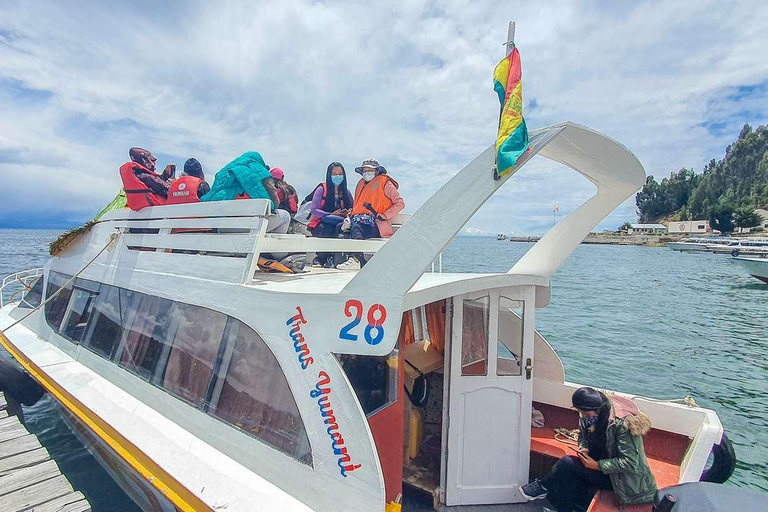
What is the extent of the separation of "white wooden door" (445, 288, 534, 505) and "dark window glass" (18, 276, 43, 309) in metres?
6.74

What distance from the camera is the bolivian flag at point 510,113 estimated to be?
1933 mm

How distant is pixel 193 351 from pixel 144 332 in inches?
38.0

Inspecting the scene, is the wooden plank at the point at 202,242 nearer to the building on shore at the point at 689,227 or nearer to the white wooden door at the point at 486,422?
the white wooden door at the point at 486,422

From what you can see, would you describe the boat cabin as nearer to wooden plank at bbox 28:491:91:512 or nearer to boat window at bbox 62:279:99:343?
boat window at bbox 62:279:99:343

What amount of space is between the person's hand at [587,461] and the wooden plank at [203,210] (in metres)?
2.99

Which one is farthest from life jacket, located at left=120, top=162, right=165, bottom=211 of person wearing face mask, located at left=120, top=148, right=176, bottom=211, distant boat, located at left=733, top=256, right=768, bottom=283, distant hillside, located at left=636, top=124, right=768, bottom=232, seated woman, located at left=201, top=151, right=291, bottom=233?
distant hillside, located at left=636, top=124, right=768, bottom=232

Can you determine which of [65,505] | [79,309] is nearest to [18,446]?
[65,505]

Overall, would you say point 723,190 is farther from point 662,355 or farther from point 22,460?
point 22,460

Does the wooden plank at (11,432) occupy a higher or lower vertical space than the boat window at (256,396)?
lower

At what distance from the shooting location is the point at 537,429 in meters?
4.45

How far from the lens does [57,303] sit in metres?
5.79

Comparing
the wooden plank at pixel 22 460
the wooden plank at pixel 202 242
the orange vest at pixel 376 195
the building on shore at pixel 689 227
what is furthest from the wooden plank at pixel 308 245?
the building on shore at pixel 689 227

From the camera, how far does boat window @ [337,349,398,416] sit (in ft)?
8.38

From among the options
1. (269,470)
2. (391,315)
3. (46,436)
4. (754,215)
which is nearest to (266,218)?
(391,315)
